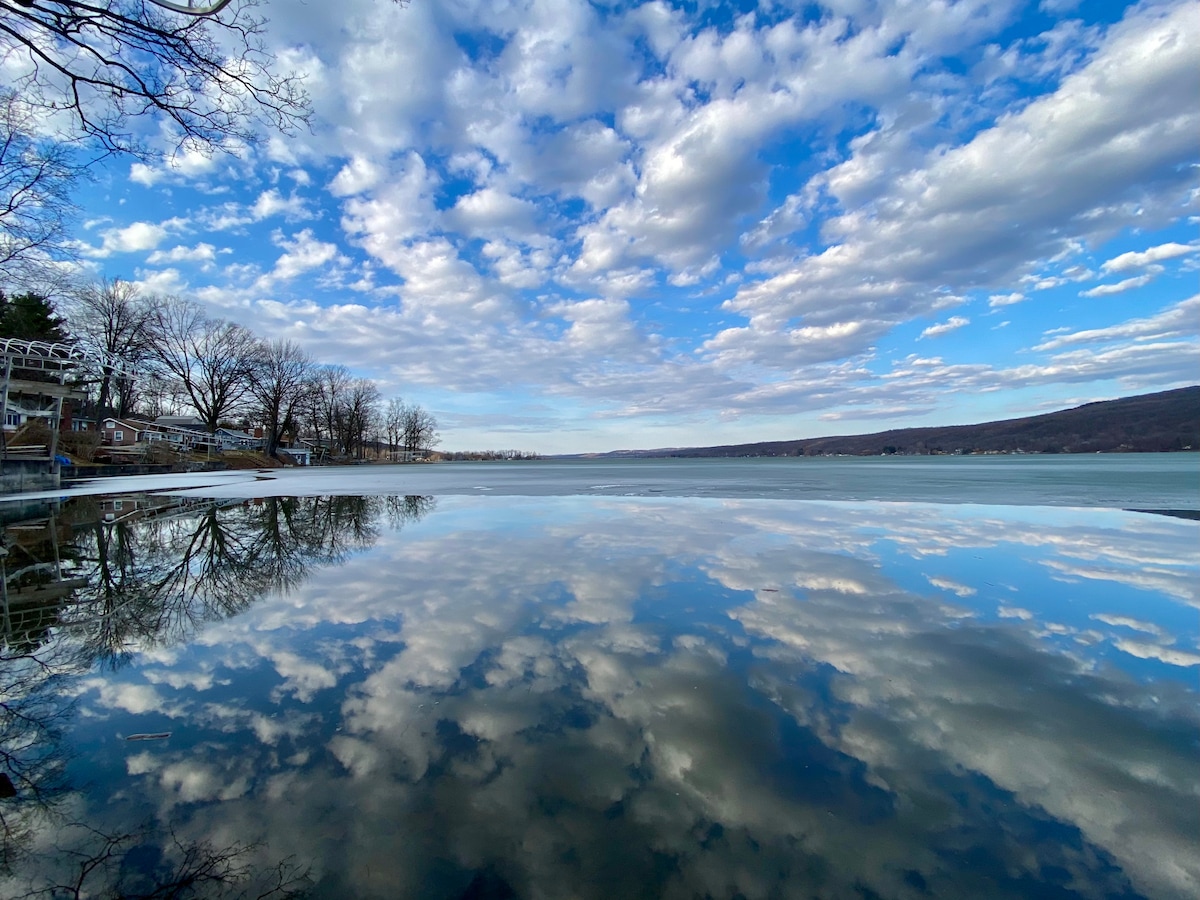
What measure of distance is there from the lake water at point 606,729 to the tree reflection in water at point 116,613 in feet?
0.07

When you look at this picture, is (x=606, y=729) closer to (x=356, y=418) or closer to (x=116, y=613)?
(x=116, y=613)

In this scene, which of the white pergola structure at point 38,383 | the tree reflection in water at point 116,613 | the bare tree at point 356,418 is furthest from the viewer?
the bare tree at point 356,418

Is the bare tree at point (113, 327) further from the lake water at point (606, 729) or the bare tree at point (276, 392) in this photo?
the lake water at point (606, 729)

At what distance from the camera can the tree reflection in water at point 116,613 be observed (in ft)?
6.03

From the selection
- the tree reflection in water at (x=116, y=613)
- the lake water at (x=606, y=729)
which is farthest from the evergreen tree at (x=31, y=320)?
the lake water at (x=606, y=729)

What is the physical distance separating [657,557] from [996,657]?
151 inches

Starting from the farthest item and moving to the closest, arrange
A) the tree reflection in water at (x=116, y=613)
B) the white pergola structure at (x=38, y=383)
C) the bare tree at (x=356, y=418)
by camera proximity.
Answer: the bare tree at (x=356, y=418), the white pergola structure at (x=38, y=383), the tree reflection in water at (x=116, y=613)

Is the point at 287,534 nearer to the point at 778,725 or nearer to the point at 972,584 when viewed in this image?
the point at 778,725

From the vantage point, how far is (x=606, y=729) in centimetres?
279

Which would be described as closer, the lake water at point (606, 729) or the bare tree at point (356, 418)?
the lake water at point (606, 729)

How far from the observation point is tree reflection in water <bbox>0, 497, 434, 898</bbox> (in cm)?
184

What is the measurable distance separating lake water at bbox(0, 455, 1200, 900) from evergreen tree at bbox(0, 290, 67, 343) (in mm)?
35726

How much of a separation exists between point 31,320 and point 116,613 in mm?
44717

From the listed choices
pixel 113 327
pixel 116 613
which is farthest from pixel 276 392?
pixel 116 613
